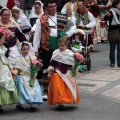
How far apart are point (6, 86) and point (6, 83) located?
0.05 metres

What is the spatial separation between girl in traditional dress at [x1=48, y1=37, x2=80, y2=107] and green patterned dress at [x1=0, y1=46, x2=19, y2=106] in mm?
748

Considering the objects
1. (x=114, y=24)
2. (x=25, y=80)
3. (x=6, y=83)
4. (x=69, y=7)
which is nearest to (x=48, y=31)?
(x=25, y=80)

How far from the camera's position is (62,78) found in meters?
9.84

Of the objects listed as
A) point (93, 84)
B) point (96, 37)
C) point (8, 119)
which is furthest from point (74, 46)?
point (96, 37)

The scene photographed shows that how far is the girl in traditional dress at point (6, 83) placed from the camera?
9.23 m

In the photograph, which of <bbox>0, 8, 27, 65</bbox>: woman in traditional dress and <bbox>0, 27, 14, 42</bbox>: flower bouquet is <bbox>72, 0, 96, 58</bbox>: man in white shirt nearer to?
<bbox>0, 8, 27, 65</bbox>: woman in traditional dress

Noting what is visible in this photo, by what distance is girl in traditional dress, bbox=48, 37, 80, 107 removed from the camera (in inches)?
382

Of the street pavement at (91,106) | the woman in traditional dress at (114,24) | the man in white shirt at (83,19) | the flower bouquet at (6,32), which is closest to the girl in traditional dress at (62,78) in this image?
the street pavement at (91,106)

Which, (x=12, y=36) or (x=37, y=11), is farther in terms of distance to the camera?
(x=37, y=11)

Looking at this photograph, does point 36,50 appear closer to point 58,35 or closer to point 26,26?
point 58,35

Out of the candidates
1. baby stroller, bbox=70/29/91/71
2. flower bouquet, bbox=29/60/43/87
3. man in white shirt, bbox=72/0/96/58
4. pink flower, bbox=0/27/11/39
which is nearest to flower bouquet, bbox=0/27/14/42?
pink flower, bbox=0/27/11/39

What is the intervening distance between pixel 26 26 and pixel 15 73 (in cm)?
363

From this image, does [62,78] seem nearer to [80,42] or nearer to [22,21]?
[22,21]

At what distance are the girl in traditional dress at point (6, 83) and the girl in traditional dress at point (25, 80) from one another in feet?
0.70
